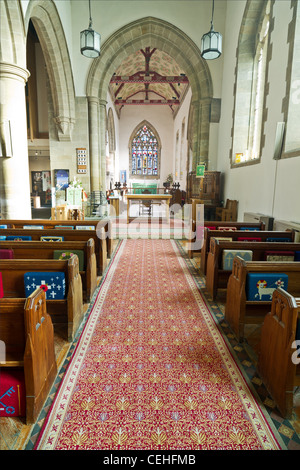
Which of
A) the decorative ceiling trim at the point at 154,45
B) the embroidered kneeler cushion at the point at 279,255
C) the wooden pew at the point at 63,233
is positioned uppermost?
the decorative ceiling trim at the point at 154,45

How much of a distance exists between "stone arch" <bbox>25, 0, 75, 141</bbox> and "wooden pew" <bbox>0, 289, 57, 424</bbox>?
7789 mm

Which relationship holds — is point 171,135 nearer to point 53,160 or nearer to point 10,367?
point 53,160

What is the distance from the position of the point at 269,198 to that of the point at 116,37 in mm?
6902

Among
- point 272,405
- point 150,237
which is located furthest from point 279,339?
point 150,237

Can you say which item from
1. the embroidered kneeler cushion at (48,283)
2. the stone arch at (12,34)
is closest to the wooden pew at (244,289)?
the embroidered kneeler cushion at (48,283)

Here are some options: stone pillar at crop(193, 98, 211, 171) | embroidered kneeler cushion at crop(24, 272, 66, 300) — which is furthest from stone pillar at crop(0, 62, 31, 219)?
stone pillar at crop(193, 98, 211, 171)

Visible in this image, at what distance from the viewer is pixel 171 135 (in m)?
19.9

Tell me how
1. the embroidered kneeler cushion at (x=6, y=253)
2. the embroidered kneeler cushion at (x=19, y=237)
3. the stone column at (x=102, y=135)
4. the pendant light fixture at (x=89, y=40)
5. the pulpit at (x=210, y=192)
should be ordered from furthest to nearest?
the stone column at (x=102, y=135) → the pulpit at (x=210, y=192) → the pendant light fixture at (x=89, y=40) → the embroidered kneeler cushion at (x=19, y=237) → the embroidered kneeler cushion at (x=6, y=253)

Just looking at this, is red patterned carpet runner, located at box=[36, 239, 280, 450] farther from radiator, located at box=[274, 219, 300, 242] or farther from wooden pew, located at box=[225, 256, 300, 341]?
radiator, located at box=[274, 219, 300, 242]

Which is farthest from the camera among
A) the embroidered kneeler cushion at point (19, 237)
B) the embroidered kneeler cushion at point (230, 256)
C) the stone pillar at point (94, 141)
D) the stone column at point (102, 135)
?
the stone column at point (102, 135)

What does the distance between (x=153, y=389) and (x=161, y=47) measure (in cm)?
985

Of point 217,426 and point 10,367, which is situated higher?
point 10,367

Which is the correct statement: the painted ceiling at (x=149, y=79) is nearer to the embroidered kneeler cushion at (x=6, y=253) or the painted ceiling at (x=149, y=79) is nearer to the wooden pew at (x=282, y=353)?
the embroidered kneeler cushion at (x=6, y=253)

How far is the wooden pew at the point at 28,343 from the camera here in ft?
5.28
